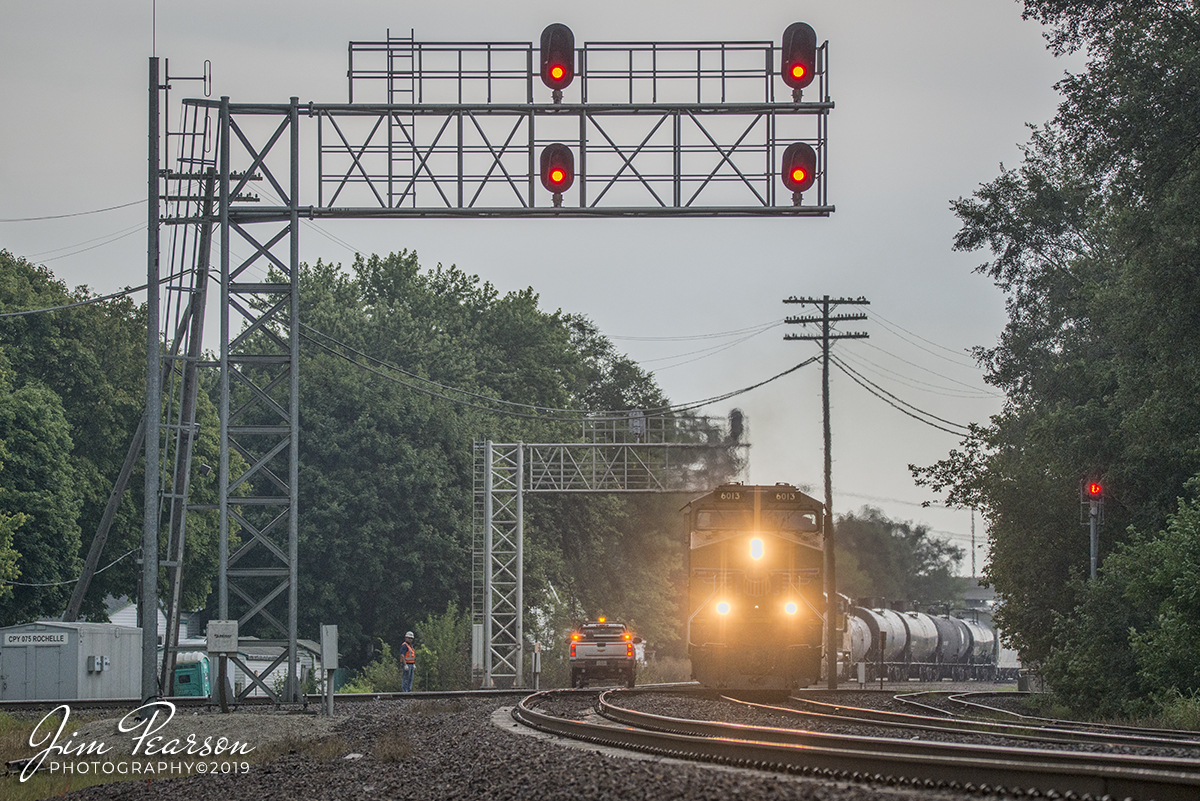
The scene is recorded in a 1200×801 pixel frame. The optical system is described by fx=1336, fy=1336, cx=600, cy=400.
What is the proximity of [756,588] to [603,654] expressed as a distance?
10.7 meters

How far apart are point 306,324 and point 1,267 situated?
18.7 meters

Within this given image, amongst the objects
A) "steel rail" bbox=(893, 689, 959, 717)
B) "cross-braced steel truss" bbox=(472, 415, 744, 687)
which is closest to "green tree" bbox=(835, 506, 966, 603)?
"cross-braced steel truss" bbox=(472, 415, 744, 687)

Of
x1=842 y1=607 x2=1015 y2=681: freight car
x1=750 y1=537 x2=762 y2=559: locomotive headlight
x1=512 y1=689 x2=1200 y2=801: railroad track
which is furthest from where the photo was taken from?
x1=842 y1=607 x2=1015 y2=681: freight car

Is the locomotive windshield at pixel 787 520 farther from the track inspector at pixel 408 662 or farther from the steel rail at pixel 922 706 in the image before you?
the track inspector at pixel 408 662

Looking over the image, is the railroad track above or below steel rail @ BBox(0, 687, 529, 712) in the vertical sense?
above

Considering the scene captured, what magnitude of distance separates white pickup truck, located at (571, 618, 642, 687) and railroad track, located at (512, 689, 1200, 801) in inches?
707

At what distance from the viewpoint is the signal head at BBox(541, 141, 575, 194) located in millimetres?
19438

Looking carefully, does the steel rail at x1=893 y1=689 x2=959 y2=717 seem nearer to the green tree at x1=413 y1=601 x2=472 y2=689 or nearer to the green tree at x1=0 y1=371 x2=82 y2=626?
the green tree at x1=413 y1=601 x2=472 y2=689

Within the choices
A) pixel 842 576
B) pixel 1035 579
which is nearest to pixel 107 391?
pixel 1035 579

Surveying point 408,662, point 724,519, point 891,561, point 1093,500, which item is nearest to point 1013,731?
point 724,519

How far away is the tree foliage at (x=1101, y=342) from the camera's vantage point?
25.2m

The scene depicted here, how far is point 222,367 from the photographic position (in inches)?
901

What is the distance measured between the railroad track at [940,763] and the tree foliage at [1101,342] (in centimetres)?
1355

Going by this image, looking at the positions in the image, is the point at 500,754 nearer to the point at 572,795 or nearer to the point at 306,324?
the point at 572,795
